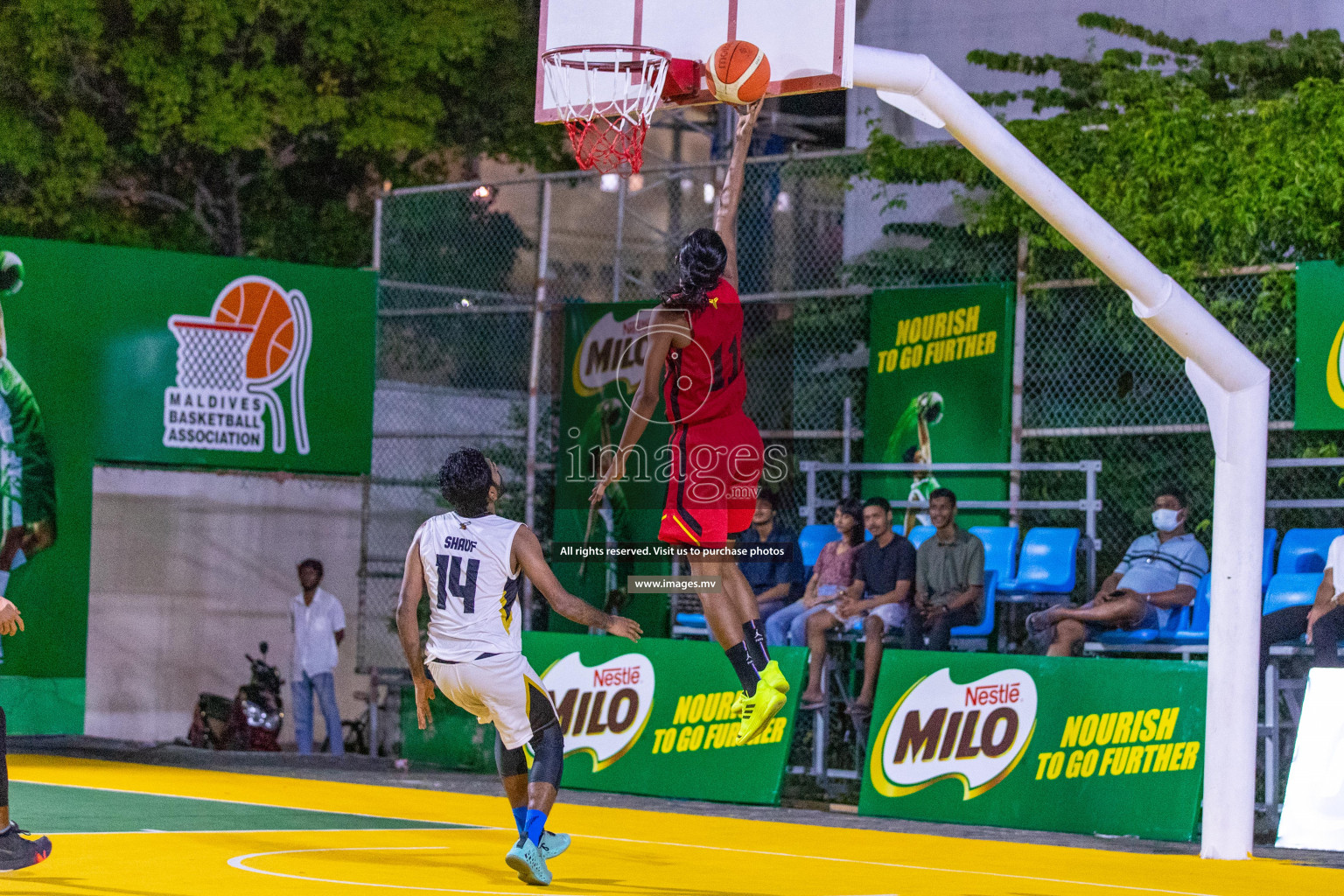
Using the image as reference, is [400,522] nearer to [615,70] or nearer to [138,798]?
[138,798]

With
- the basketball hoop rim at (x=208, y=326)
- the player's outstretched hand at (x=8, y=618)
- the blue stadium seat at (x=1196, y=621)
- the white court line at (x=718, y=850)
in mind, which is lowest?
the white court line at (x=718, y=850)

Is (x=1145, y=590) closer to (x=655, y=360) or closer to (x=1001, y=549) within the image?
(x=1001, y=549)

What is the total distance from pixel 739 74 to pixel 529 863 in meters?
4.05

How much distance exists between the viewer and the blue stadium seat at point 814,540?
15.7 m

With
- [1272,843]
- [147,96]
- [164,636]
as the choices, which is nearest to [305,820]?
[1272,843]

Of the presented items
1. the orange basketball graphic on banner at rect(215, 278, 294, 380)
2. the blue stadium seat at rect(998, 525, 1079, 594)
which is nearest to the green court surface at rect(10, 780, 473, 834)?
the blue stadium seat at rect(998, 525, 1079, 594)

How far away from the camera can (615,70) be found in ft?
32.9

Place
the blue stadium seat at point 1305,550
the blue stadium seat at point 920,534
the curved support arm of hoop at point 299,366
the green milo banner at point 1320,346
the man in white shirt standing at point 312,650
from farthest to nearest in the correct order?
1. the curved support arm of hoop at point 299,366
2. the man in white shirt standing at point 312,650
3. the blue stadium seat at point 920,534
4. the green milo banner at point 1320,346
5. the blue stadium seat at point 1305,550

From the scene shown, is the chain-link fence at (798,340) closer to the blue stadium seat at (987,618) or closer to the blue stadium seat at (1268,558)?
the blue stadium seat at (1268,558)

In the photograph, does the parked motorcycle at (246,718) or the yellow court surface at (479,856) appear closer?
the yellow court surface at (479,856)

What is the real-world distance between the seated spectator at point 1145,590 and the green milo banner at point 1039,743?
2.85ft

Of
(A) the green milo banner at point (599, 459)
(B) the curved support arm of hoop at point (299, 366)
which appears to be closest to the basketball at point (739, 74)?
(A) the green milo banner at point (599, 459)

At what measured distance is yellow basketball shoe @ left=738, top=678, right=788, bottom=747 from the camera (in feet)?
29.0

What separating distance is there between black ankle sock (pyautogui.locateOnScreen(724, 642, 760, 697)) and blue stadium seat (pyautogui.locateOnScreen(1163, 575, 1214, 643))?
18.7ft
